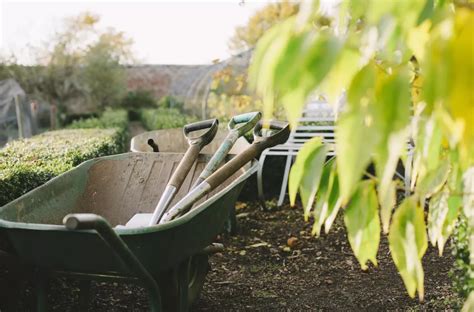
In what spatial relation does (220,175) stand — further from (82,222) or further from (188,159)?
(82,222)

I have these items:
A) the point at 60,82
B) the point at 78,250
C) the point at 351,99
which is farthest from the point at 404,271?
the point at 60,82

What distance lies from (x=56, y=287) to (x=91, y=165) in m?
0.76

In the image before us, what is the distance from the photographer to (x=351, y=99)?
654 mm

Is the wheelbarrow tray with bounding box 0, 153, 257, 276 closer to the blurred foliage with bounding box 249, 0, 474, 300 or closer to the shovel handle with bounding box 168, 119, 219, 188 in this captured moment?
the shovel handle with bounding box 168, 119, 219, 188

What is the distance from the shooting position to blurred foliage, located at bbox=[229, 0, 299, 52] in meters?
19.4

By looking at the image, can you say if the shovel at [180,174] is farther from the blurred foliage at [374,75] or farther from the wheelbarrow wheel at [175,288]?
the blurred foliage at [374,75]

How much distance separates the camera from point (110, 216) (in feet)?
8.87

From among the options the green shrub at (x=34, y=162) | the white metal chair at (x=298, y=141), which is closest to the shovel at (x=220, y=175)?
the green shrub at (x=34, y=162)

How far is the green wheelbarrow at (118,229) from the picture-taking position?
1.70 meters

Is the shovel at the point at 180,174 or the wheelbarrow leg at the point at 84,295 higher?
the shovel at the point at 180,174

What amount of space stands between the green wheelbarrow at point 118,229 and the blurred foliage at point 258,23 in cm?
1647

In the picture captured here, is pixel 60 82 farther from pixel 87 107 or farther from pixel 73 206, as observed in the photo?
pixel 73 206

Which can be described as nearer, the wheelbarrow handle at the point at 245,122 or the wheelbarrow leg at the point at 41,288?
the wheelbarrow leg at the point at 41,288

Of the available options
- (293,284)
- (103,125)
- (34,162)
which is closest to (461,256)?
(293,284)
